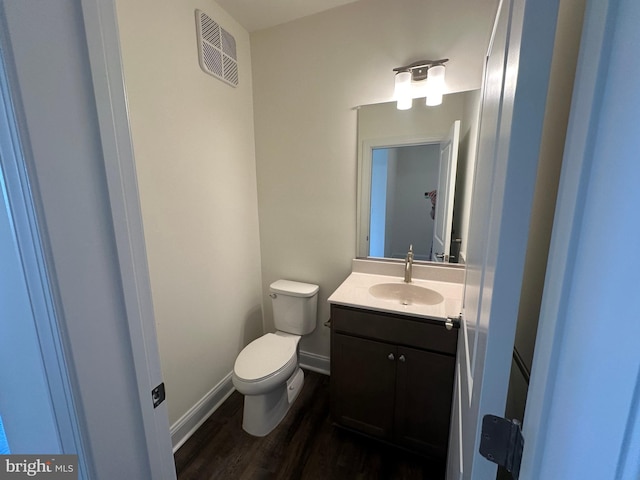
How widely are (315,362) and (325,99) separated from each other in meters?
1.99

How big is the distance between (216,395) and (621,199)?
218 centimetres

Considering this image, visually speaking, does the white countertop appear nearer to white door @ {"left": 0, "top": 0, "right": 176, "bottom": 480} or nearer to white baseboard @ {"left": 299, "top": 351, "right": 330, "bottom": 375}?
white baseboard @ {"left": 299, "top": 351, "right": 330, "bottom": 375}

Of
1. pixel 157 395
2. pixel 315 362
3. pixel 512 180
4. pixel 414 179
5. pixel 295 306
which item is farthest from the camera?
pixel 315 362

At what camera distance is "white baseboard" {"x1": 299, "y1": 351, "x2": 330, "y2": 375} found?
2.14 metres

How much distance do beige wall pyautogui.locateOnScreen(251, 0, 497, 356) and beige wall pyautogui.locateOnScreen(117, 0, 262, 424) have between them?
0.17 m

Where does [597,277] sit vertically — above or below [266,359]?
above

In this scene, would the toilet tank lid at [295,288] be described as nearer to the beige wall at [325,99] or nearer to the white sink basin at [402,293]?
the beige wall at [325,99]

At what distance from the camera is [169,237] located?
1.44m

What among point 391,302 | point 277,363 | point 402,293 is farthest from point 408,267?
point 277,363

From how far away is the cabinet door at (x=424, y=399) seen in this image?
1.29 metres

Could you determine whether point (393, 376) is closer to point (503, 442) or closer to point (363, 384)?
point (363, 384)

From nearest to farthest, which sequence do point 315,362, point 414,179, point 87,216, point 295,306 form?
point 87,216
point 414,179
point 295,306
point 315,362

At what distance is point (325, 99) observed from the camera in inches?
70.6

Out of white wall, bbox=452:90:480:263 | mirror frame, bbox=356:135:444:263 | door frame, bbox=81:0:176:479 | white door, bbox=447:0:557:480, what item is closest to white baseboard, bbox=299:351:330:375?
mirror frame, bbox=356:135:444:263
